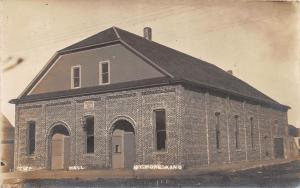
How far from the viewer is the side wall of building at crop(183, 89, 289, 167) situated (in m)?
17.9

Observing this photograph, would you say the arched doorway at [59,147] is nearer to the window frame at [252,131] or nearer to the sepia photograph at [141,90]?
the sepia photograph at [141,90]

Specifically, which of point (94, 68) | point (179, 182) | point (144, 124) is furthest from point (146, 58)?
point (179, 182)

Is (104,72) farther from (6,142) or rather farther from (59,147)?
(6,142)

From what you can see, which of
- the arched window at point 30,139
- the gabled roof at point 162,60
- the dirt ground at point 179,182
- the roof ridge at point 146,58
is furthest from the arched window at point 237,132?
the arched window at point 30,139

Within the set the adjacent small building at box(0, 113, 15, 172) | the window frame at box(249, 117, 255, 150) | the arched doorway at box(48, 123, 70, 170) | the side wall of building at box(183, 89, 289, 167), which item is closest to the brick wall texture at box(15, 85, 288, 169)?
the side wall of building at box(183, 89, 289, 167)

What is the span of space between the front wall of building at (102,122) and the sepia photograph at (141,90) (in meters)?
0.04

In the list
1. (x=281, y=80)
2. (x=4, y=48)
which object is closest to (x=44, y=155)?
(x=4, y=48)

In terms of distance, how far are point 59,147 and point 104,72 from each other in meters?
4.14

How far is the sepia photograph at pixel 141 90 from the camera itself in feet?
45.7

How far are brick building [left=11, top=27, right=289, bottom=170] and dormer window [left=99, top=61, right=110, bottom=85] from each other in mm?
41

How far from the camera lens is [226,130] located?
Answer: 21328mm

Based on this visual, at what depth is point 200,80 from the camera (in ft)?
63.6

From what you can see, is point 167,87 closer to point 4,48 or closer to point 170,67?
point 170,67

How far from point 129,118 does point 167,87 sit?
201cm
